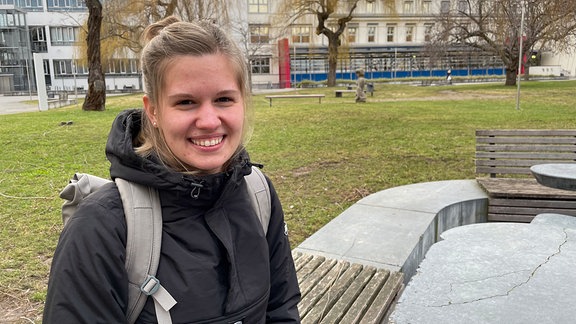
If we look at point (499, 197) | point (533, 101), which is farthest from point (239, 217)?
point (533, 101)

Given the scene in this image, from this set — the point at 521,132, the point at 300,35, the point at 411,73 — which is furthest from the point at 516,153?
the point at 411,73

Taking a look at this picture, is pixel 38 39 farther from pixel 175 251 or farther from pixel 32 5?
pixel 175 251

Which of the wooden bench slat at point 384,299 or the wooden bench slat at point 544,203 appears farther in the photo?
the wooden bench slat at point 544,203

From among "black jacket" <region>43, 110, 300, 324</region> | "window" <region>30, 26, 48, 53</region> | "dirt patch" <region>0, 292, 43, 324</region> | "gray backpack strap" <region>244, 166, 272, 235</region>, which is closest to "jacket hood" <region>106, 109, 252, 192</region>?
"black jacket" <region>43, 110, 300, 324</region>

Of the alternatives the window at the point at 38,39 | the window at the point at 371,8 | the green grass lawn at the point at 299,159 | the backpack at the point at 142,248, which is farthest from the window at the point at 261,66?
the backpack at the point at 142,248

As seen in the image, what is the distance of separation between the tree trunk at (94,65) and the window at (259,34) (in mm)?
34141

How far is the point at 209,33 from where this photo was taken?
58.0 inches

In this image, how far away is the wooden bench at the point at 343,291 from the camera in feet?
8.69

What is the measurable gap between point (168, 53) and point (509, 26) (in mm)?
31707

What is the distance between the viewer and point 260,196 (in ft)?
5.60

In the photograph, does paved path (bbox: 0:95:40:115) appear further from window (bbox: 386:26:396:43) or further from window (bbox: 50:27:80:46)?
window (bbox: 386:26:396:43)

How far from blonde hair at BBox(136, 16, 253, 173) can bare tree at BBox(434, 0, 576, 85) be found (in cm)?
2639

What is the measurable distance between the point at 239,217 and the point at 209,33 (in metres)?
0.59

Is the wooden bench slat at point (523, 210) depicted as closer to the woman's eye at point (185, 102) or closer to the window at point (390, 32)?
the woman's eye at point (185, 102)
